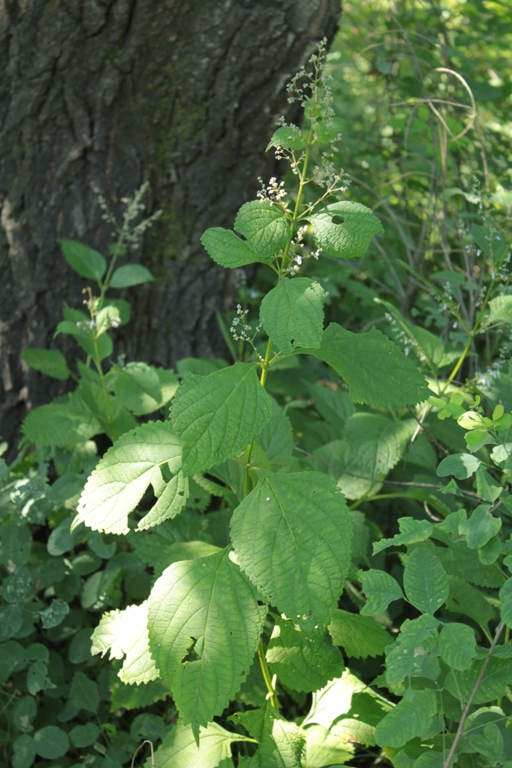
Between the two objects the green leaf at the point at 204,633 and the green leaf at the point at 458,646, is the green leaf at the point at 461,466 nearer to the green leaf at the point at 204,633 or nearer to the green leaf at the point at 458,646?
the green leaf at the point at 458,646

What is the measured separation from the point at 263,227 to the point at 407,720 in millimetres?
998

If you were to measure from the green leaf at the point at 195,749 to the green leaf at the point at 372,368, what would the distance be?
0.84m

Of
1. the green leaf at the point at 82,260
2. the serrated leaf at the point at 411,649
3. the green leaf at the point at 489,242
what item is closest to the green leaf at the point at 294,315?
the serrated leaf at the point at 411,649

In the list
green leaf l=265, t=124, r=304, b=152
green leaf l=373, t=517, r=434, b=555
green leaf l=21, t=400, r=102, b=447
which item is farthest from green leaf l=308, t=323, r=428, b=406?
green leaf l=21, t=400, r=102, b=447

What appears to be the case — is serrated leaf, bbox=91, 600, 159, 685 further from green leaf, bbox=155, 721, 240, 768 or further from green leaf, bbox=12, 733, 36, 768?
green leaf, bbox=12, 733, 36, 768

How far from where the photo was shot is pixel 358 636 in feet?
5.40

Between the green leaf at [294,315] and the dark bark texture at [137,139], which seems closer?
the green leaf at [294,315]

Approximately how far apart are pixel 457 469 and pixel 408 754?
703mm

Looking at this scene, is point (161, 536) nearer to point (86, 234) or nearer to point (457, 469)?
point (457, 469)

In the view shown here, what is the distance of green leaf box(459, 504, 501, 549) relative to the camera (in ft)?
4.22

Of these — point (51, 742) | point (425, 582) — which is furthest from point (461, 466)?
point (51, 742)

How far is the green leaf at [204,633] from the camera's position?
137 cm

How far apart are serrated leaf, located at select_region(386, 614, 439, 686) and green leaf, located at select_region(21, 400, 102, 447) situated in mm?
1225

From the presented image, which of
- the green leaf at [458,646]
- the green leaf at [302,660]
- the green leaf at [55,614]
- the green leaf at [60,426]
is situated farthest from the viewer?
the green leaf at [60,426]
